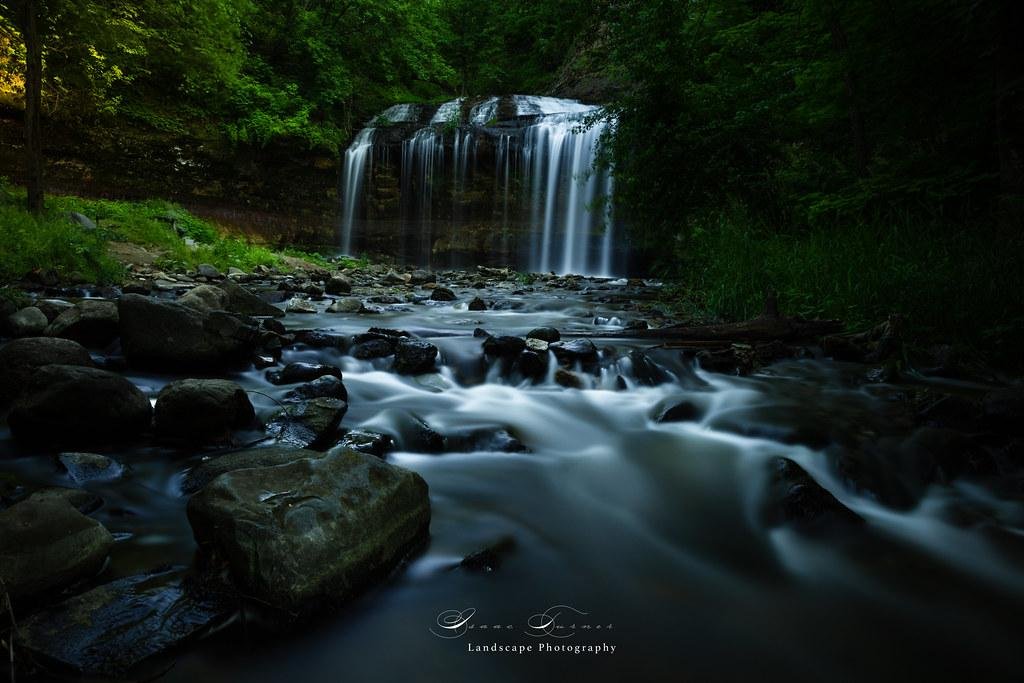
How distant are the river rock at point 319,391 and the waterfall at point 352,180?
52.7 ft

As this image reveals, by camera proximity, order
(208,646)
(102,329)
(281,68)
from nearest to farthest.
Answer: (208,646) < (102,329) < (281,68)

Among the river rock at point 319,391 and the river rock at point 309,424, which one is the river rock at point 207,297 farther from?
the river rock at point 309,424

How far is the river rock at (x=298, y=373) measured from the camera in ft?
12.5

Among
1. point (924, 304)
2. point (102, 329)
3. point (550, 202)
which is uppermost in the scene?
point (550, 202)

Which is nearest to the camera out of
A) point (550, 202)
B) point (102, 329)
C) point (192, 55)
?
point (102, 329)

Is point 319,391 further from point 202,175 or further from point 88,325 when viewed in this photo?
point 202,175

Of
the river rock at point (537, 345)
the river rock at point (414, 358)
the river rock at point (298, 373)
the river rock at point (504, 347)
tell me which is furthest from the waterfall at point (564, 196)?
the river rock at point (298, 373)

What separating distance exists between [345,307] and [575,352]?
4.08 metres

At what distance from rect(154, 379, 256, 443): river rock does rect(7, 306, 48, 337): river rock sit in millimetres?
2529

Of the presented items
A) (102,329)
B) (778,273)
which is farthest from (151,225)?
(778,273)

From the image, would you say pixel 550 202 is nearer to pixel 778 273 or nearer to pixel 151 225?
pixel 151 225

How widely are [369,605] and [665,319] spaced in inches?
237

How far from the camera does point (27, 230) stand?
788 cm

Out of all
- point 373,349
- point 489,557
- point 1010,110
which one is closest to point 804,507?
point 489,557
